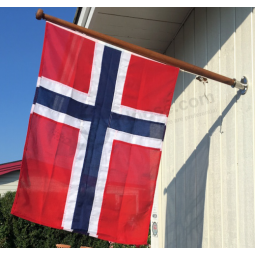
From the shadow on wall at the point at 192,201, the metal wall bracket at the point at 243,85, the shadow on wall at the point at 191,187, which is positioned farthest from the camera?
the shadow on wall at the point at 192,201

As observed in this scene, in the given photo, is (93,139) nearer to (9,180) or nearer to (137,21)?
(137,21)

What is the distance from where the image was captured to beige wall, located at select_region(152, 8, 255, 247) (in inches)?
86.4

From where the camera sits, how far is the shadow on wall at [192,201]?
274 cm

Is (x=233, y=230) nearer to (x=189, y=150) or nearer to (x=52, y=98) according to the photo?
(x=189, y=150)

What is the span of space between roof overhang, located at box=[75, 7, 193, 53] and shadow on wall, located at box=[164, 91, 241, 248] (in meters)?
1.14

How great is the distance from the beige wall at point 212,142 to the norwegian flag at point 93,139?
20.5 inches

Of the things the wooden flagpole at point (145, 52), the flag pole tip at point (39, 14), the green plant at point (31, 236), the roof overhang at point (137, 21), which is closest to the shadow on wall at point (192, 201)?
the wooden flagpole at point (145, 52)

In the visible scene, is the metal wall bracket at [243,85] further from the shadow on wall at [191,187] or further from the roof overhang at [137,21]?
the roof overhang at [137,21]

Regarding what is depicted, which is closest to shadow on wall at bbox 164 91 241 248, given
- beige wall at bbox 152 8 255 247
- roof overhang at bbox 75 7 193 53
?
beige wall at bbox 152 8 255 247

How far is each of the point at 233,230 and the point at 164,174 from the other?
5.00ft

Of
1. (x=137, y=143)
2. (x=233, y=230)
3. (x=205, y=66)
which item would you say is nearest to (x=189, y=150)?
(x=205, y=66)

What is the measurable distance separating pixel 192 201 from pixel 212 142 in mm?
604

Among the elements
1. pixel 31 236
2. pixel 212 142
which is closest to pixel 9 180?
pixel 31 236
